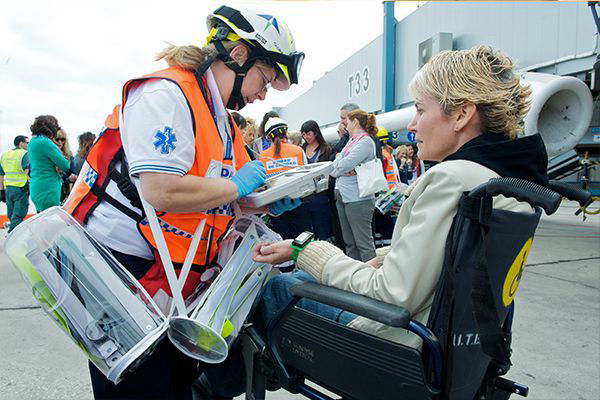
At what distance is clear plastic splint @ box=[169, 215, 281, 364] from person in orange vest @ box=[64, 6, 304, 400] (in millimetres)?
93

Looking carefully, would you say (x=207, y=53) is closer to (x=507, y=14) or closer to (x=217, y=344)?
(x=217, y=344)

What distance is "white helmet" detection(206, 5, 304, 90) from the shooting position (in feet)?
4.47

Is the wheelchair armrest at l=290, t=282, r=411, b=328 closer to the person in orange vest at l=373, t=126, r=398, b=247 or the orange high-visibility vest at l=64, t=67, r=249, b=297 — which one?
the orange high-visibility vest at l=64, t=67, r=249, b=297

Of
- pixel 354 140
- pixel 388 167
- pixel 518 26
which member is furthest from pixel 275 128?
pixel 518 26

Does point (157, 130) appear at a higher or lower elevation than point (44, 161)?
higher

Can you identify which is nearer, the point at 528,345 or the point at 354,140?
the point at 528,345

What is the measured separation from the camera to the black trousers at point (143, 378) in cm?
131

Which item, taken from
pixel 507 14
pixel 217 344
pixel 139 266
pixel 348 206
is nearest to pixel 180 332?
pixel 217 344

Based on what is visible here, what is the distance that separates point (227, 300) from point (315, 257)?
0.32 m

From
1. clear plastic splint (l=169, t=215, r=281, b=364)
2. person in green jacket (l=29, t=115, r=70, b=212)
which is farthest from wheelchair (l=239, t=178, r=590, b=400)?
person in green jacket (l=29, t=115, r=70, b=212)

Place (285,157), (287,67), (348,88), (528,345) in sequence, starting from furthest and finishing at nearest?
(348,88), (285,157), (528,345), (287,67)

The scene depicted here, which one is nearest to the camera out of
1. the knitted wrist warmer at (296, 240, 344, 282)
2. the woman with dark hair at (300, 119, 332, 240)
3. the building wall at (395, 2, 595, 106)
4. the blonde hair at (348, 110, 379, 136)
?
the knitted wrist warmer at (296, 240, 344, 282)

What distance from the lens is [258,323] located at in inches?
58.8

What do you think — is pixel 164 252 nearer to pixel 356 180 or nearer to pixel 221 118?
pixel 221 118
